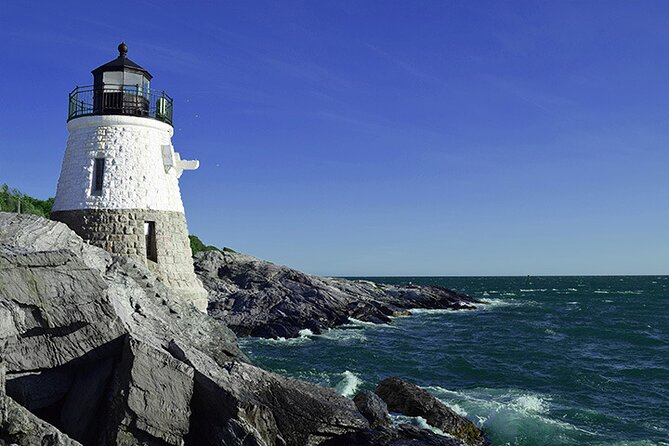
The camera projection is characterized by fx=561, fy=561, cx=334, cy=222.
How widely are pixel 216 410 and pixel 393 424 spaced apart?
547 cm

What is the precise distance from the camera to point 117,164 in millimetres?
19734

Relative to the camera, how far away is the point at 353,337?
32.2 metres

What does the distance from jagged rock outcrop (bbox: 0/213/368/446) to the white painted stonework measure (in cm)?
935

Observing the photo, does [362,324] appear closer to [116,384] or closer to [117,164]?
[117,164]

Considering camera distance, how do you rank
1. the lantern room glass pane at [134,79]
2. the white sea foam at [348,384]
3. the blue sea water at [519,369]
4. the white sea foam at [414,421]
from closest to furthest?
the white sea foam at [414,421]
the blue sea water at [519,369]
the white sea foam at [348,384]
the lantern room glass pane at [134,79]

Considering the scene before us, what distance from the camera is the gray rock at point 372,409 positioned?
13.4 meters

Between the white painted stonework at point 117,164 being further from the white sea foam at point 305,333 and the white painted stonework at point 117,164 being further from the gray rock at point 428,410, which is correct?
the white sea foam at point 305,333

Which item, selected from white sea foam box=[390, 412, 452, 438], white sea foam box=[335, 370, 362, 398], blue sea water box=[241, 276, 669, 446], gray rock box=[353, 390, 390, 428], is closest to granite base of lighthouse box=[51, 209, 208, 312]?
blue sea water box=[241, 276, 669, 446]

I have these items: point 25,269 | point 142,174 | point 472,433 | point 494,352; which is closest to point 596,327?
point 494,352

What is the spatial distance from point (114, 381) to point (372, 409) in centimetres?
642

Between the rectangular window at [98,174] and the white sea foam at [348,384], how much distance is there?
10798mm

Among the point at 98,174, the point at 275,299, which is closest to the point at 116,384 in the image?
the point at 98,174

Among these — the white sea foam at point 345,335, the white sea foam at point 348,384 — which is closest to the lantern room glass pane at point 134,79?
the white sea foam at point 348,384

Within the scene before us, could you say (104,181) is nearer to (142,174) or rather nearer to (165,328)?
(142,174)
